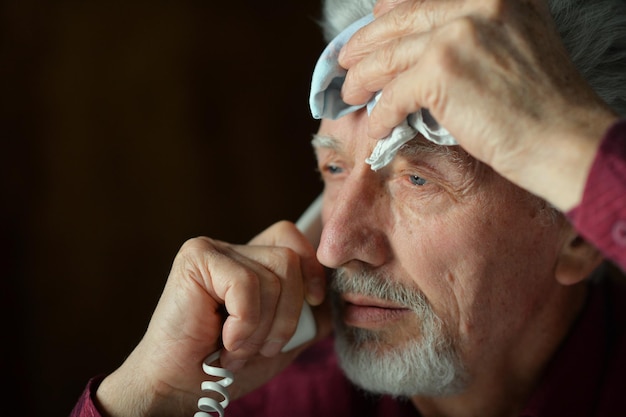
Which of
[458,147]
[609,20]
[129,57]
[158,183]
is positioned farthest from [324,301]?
[129,57]

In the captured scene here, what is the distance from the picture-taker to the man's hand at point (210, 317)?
1.34 meters

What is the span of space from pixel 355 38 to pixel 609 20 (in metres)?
0.53

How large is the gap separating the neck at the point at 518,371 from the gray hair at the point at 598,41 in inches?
17.6

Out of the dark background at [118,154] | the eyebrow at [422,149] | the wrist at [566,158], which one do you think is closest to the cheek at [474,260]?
the eyebrow at [422,149]

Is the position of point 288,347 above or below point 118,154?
below

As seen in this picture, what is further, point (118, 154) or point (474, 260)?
point (118, 154)

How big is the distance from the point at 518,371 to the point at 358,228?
539 millimetres

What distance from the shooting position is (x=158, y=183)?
8.01 ft

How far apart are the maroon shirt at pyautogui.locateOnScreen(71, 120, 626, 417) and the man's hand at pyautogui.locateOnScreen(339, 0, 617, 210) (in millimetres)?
40

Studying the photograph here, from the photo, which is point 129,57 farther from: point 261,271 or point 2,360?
point 261,271

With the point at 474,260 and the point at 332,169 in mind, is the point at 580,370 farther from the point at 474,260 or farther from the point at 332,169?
the point at 332,169

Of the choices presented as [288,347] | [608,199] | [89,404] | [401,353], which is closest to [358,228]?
[401,353]

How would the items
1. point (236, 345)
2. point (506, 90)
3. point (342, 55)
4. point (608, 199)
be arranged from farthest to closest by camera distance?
point (236, 345), point (342, 55), point (506, 90), point (608, 199)

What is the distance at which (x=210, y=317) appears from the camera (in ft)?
4.49
